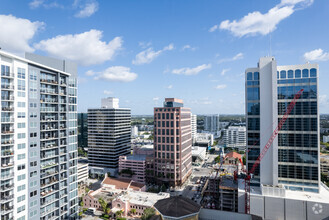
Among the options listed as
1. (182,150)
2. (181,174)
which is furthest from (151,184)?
(182,150)

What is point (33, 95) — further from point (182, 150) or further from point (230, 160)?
point (230, 160)

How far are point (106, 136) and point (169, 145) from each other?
38.0 meters

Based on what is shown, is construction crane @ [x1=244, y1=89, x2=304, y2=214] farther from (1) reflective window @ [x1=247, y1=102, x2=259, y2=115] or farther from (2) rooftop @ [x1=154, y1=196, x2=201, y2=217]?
(2) rooftop @ [x1=154, y1=196, x2=201, y2=217]

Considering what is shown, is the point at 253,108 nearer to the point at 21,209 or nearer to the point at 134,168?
the point at 134,168

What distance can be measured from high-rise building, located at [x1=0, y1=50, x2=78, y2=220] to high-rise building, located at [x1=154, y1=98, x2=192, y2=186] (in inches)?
1796

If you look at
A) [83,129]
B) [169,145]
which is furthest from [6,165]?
[83,129]

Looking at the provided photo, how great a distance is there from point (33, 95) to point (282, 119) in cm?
6232

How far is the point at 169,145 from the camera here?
9281 cm

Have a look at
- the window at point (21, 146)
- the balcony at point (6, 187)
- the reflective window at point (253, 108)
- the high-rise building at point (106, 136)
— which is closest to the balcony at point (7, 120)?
the window at point (21, 146)

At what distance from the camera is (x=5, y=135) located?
128 ft

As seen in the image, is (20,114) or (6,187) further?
(20,114)

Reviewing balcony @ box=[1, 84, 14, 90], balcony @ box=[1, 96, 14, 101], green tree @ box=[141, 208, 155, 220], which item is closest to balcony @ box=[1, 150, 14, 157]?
balcony @ box=[1, 96, 14, 101]

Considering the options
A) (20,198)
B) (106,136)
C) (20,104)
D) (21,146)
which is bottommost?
(20,198)

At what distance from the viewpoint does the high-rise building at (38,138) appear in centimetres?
3938
